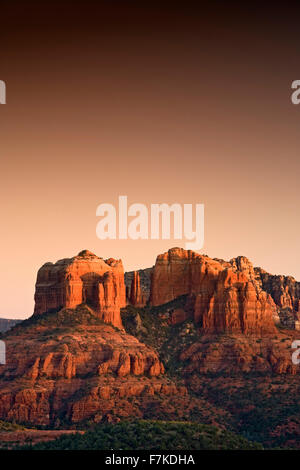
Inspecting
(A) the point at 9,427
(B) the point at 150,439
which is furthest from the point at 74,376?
(B) the point at 150,439

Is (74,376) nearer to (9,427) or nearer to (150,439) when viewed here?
(9,427)

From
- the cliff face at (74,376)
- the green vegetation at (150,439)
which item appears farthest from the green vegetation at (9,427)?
the green vegetation at (150,439)

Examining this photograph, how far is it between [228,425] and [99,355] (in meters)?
25.0

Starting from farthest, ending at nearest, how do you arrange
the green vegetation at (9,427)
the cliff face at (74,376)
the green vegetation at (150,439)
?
the cliff face at (74,376), the green vegetation at (9,427), the green vegetation at (150,439)

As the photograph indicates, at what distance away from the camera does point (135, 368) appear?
19125 centimetres

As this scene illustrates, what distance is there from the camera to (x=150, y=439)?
146250 millimetres

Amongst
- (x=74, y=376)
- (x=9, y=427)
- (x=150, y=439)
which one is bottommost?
(x=9, y=427)

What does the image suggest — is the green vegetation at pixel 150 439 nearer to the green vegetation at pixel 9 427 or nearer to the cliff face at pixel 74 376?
the green vegetation at pixel 9 427

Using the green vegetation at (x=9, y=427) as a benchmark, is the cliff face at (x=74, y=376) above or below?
above

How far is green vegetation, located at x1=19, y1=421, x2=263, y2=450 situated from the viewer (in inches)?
5694

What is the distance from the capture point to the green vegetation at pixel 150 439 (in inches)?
5694

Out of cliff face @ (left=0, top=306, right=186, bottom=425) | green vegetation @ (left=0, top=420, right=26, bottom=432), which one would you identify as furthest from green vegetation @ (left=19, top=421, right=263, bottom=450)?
cliff face @ (left=0, top=306, right=186, bottom=425)

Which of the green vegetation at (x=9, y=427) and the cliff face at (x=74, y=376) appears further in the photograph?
the cliff face at (x=74, y=376)
